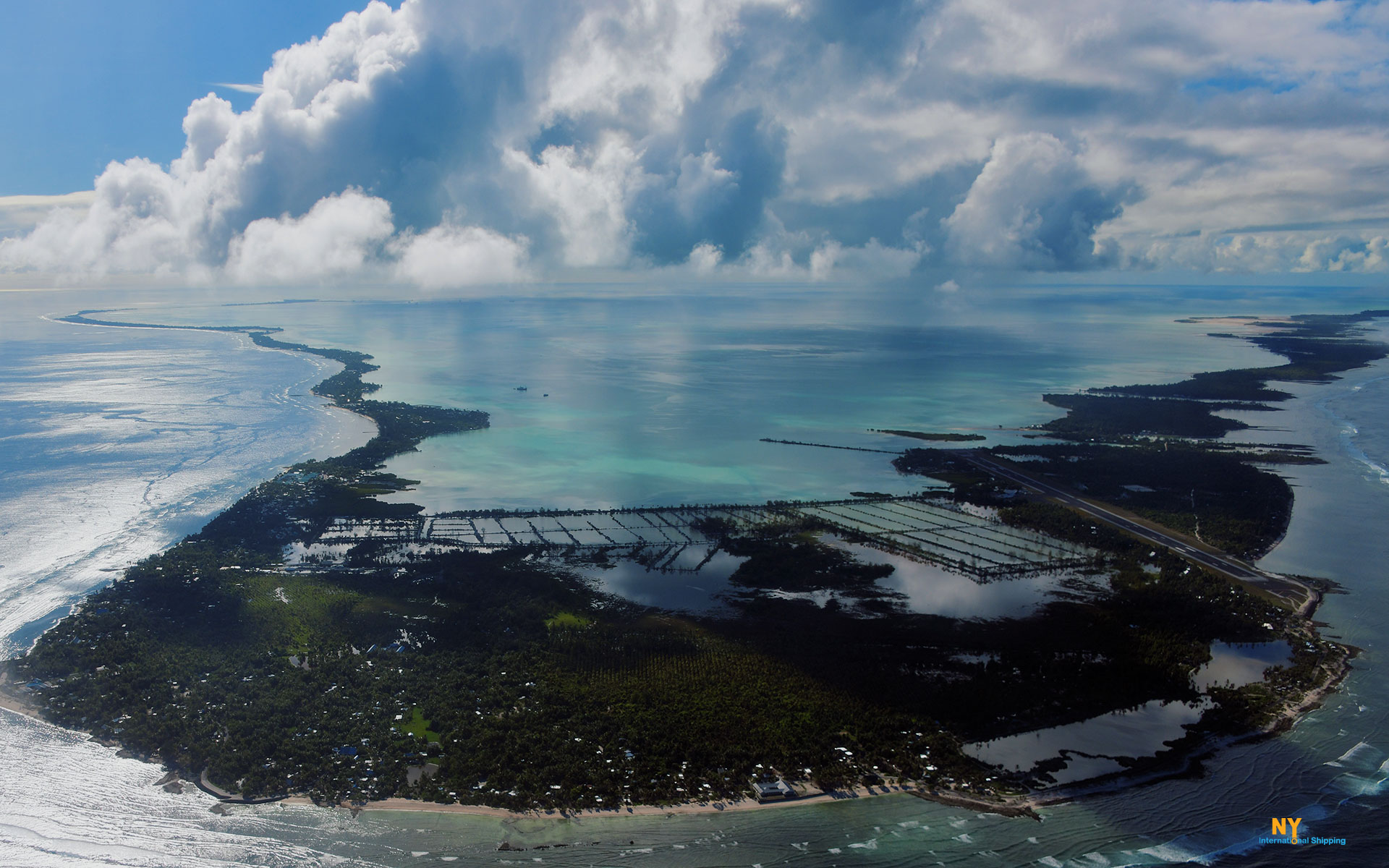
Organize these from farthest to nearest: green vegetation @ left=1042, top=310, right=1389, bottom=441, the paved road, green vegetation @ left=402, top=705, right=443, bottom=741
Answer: green vegetation @ left=1042, top=310, right=1389, bottom=441
the paved road
green vegetation @ left=402, top=705, right=443, bottom=741

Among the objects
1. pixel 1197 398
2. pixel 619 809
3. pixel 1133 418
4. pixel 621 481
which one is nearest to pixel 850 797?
pixel 619 809

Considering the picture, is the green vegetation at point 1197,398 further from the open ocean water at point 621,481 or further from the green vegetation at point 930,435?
the green vegetation at point 930,435

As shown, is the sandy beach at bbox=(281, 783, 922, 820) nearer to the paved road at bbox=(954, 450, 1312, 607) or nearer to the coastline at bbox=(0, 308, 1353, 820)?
the coastline at bbox=(0, 308, 1353, 820)

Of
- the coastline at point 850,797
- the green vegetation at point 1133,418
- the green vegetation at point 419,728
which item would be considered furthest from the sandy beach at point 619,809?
the green vegetation at point 1133,418

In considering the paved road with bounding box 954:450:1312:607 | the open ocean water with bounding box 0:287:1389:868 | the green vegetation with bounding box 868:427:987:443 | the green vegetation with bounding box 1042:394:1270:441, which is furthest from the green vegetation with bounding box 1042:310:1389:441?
the paved road with bounding box 954:450:1312:607

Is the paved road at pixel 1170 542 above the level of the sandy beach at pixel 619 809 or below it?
above

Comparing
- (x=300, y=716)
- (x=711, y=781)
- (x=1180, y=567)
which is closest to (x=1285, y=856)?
(x=711, y=781)
